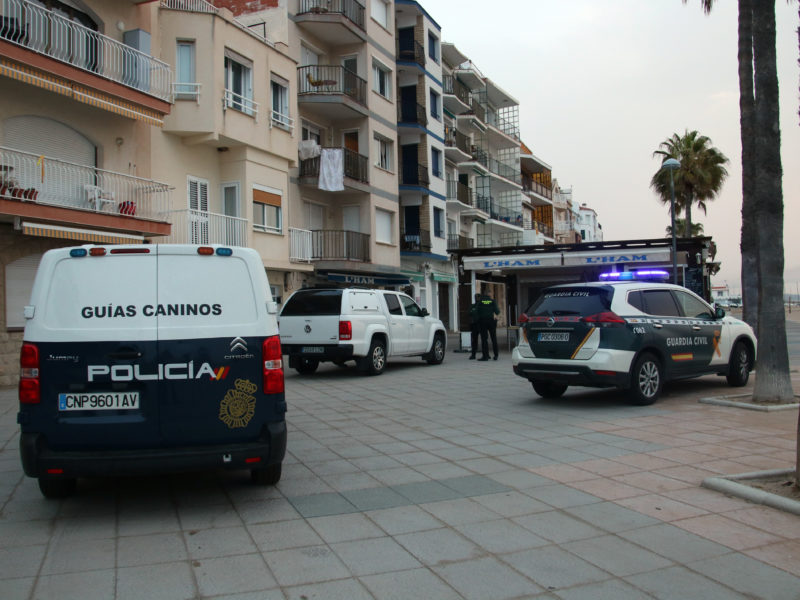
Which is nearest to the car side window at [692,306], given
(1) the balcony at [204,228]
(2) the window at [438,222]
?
(1) the balcony at [204,228]

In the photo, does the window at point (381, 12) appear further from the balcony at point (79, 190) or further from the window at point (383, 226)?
the balcony at point (79, 190)

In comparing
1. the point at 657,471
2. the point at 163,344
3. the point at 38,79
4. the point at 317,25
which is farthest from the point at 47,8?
the point at 657,471

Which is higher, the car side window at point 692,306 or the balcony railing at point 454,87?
the balcony railing at point 454,87

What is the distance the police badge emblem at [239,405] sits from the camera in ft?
16.3

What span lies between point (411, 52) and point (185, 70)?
707 inches

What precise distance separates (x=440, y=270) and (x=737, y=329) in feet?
92.7

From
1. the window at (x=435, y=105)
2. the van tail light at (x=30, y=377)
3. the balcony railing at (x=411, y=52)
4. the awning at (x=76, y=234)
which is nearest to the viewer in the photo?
the van tail light at (x=30, y=377)

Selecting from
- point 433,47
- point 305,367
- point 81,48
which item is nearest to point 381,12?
point 433,47

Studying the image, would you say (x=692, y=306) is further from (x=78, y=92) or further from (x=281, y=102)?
(x=281, y=102)

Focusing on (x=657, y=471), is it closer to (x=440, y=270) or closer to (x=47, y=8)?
(x=47, y=8)

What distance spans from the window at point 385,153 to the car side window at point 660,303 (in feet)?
71.3

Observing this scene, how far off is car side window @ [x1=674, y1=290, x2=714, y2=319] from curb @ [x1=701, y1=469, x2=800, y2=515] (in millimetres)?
5452

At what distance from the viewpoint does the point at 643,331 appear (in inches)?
385

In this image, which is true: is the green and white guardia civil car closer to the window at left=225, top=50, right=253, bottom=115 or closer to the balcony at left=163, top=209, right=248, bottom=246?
the balcony at left=163, top=209, right=248, bottom=246
